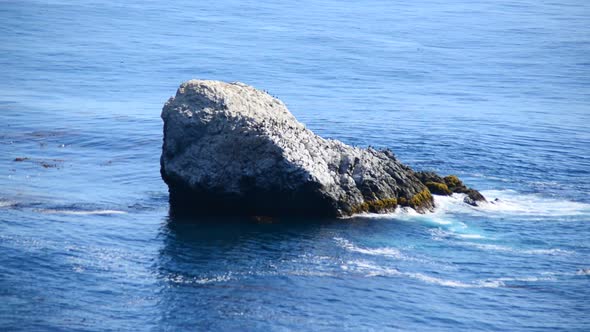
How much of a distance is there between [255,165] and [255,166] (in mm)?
89

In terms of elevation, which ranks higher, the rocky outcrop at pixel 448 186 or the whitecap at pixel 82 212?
the rocky outcrop at pixel 448 186

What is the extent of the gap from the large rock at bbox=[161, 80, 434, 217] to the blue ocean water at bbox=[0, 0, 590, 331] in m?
1.61

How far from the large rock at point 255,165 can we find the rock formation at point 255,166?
0.06 metres

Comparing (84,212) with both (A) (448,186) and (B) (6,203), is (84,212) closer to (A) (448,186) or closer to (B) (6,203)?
(B) (6,203)

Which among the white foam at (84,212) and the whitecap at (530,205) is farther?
the whitecap at (530,205)

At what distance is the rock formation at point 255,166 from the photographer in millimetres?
56250

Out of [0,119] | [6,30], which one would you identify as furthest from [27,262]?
[6,30]

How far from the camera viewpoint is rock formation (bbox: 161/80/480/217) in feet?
185

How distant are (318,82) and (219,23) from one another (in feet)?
172

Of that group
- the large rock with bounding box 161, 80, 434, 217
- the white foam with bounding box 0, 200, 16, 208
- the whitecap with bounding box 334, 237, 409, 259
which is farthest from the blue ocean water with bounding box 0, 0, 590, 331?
the large rock with bounding box 161, 80, 434, 217

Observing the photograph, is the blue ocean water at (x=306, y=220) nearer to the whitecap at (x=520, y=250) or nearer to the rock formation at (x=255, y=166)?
the whitecap at (x=520, y=250)

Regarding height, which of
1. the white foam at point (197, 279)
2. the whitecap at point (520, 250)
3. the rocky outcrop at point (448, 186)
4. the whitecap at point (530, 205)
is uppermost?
the rocky outcrop at point (448, 186)

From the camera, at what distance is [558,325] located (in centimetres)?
4447

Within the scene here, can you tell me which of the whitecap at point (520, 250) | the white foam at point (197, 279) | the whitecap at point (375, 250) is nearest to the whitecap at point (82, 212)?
the white foam at point (197, 279)
